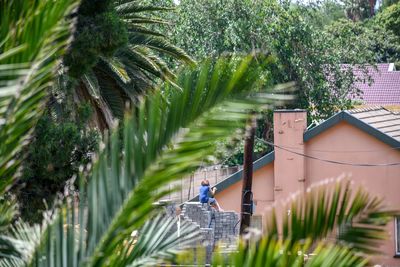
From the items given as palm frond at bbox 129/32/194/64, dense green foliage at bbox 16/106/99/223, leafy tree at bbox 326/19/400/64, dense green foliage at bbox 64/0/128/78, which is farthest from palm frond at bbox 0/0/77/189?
leafy tree at bbox 326/19/400/64

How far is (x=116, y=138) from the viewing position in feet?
13.3

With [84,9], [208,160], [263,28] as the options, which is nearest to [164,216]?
[208,160]

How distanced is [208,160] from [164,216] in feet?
1.67

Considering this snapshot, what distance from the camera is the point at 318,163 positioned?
28641mm

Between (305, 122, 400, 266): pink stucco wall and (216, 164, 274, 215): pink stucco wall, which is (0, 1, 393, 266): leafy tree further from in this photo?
(216, 164, 274, 215): pink stucco wall

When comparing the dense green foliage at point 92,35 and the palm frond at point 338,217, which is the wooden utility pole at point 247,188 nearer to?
the dense green foliage at point 92,35

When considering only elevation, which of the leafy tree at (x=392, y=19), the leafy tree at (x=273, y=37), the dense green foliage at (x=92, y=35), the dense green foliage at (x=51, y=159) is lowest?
the dense green foliage at (x=51, y=159)

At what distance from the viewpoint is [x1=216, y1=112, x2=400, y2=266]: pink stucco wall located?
2784cm

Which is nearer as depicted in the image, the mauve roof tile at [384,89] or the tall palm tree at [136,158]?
the tall palm tree at [136,158]

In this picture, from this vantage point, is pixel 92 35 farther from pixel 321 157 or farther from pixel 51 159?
pixel 321 157

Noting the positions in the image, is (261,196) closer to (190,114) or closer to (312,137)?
(312,137)

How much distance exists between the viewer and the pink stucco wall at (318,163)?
2784cm

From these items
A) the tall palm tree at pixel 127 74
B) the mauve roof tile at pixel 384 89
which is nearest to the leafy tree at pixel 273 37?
the tall palm tree at pixel 127 74

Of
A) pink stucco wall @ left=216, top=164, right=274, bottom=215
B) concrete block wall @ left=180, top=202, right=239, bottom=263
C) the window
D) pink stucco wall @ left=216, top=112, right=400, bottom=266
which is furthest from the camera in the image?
pink stucco wall @ left=216, top=164, right=274, bottom=215
